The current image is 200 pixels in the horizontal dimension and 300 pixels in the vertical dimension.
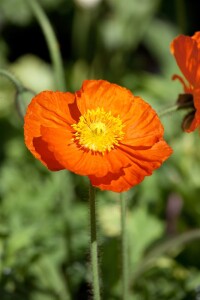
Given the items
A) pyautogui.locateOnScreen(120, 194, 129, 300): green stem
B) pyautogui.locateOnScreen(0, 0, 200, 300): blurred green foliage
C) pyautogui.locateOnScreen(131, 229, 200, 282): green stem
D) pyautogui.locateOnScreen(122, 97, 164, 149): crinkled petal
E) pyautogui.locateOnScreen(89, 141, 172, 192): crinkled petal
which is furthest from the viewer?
pyautogui.locateOnScreen(0, 0, 200, 300): blurred green foliage

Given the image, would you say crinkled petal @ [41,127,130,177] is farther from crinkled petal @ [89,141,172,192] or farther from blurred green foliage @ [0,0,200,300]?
blurred green foliage @ [0,0,200,300]

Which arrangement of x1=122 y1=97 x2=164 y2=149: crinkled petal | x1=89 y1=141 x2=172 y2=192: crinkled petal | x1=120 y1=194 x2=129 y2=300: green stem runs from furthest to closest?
x1=120 y1=194 x2=129 y2=300: green stem < x1=122 y1=97 x2=164 y2=149: crinkled petal < x1=89 y1=141 x2=172 y2=192: crinkled petal

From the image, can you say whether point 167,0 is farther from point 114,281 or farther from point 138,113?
point 138,113

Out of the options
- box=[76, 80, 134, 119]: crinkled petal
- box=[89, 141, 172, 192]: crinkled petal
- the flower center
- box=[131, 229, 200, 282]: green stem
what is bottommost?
box=[131, 229, 200, 282]: green stem

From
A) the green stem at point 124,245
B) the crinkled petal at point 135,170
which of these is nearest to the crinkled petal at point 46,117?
the crinkled petal at point 135,170

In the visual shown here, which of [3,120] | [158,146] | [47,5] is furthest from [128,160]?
[47,5]

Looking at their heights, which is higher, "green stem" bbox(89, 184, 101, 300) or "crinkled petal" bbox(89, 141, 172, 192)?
"crinkled petal" bbox(89, 141, 172, 192)

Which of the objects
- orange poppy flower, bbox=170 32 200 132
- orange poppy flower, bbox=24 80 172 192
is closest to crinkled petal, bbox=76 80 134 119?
orange poppy flower, bbox=24 80 172 192

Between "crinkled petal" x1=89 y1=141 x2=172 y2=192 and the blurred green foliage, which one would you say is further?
the blurred green foliage
